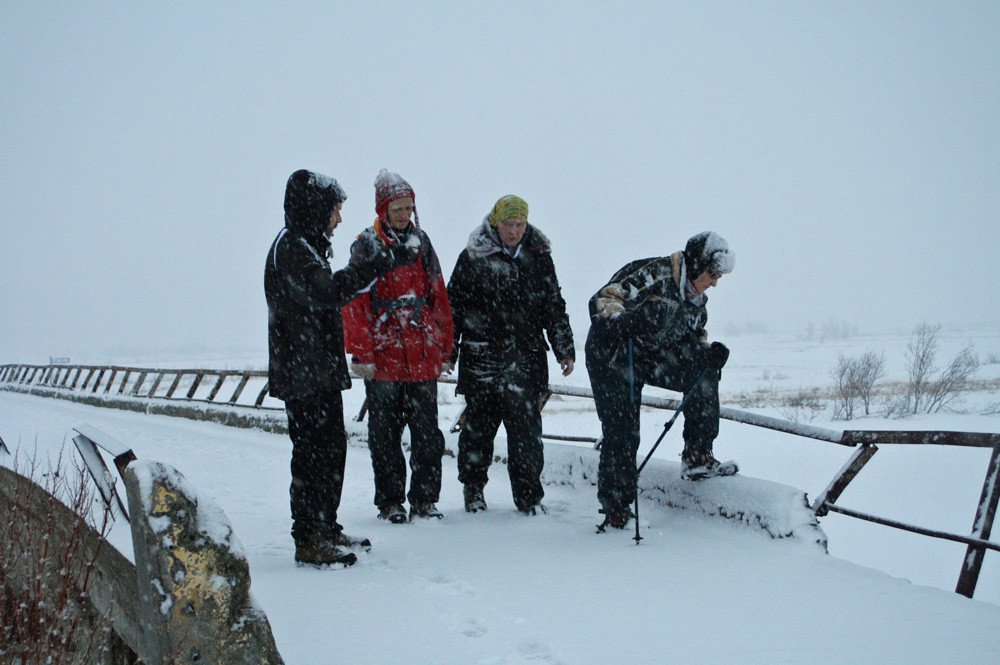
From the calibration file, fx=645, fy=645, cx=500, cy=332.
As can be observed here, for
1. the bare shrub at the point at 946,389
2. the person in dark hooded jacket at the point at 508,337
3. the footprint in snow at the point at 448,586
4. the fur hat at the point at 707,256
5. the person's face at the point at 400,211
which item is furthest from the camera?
the bare shrub at the point at 946,389

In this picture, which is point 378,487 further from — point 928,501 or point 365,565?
point 928,501

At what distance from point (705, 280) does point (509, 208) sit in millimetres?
1176

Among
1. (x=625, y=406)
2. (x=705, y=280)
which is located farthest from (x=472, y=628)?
(x=705, y=280)

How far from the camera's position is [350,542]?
3105mm

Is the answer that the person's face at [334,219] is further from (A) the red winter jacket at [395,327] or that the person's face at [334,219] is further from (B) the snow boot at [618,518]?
(B) the snow boot at [618,518]

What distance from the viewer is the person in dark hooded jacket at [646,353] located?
3537mm

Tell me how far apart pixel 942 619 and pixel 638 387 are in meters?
1.71

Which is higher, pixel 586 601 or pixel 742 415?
pixel 742 415

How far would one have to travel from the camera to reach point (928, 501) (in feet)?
22.3

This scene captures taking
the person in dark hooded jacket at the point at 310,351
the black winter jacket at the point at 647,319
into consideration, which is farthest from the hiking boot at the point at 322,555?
the black winter jacket at the point at 647,319

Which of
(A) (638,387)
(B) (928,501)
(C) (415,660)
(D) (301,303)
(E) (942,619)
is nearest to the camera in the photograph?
(C) (415,660)

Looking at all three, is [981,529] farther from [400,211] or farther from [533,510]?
[400,211]

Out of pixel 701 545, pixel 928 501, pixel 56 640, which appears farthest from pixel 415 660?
pixel 928 501

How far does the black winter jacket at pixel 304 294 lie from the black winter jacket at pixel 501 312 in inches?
40.4
